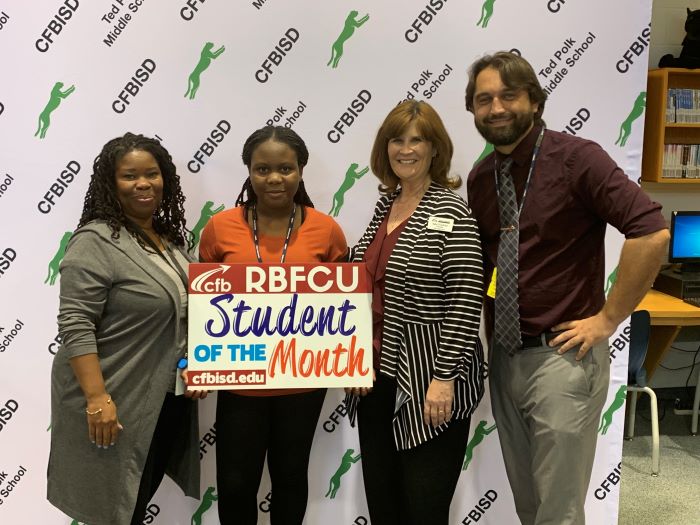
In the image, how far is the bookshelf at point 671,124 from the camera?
12.1ft

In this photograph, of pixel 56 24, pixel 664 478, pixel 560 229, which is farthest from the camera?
pixel 664 478

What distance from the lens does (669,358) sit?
4168 mm

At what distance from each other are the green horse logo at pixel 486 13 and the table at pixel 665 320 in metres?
1.99

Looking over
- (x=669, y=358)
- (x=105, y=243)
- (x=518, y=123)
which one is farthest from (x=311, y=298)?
(x=669, y=358)

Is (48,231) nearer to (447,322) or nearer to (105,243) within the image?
(105,243)

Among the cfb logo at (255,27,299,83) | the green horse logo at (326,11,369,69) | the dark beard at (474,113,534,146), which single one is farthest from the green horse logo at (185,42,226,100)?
the dark beard at (474,113,534,146)

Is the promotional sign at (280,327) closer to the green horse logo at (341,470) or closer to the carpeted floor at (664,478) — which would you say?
the green horse logo at (341,470)

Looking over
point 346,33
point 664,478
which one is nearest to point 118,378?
point 346,33

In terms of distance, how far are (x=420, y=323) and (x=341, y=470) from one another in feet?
3.35

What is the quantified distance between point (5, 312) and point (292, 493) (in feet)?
4.25

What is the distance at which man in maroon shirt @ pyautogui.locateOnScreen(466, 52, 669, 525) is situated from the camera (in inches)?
60.4

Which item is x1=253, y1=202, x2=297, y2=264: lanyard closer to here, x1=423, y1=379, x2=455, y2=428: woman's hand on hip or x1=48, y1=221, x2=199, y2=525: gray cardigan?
x1=48, y1=221, x2=199, y2=525: gray cardigan

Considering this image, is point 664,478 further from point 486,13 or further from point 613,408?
point 486,13

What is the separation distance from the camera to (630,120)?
86.9 inches
